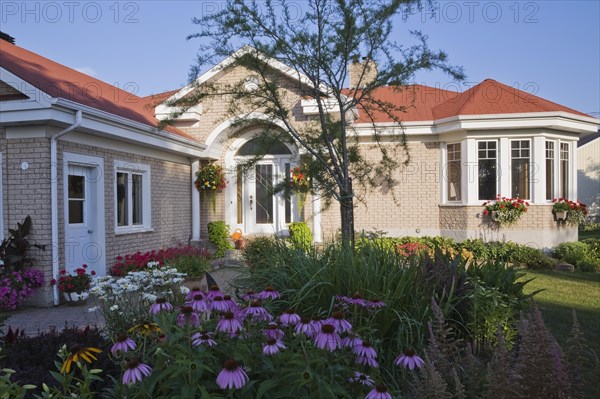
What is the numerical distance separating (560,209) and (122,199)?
1138cm

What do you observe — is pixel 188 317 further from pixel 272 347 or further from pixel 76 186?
pixel 76 186

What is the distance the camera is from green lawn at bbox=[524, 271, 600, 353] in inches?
249

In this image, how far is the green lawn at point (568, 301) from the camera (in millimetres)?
6332

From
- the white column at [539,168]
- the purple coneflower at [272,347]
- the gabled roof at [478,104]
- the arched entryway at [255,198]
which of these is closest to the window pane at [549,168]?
the white column at [539,168]

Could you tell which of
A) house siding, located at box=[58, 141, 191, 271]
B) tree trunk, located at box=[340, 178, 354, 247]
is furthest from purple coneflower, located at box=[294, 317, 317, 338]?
house siding, located at box=[58, 141, 191, 271]

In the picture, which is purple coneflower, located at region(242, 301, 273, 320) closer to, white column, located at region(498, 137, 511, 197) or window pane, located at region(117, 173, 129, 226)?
window pane, located at region(117, 173, 129, 226)

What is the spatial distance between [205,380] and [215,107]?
12613 millimetres

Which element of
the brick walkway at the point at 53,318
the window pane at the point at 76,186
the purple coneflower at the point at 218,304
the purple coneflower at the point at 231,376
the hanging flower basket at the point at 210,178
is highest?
the hanging flower basket at the point at 210,178

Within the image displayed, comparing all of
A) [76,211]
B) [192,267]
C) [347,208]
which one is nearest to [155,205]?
[76,211]

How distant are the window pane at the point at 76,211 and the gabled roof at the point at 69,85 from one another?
1.95m

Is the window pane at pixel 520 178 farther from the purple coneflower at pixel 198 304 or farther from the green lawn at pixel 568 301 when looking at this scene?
the purple coneflower at pixel 198 304

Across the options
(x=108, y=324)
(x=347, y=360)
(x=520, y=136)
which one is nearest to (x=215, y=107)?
(x=520, y=136)

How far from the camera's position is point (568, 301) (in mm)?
8281

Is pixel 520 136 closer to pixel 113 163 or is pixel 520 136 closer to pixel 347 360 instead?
pixel 113 163
